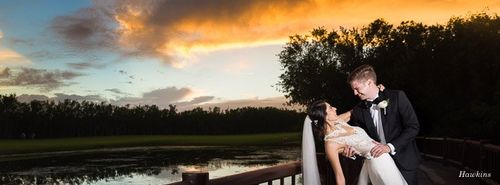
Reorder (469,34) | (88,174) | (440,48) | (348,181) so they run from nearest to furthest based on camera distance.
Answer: (348,181) → (88,174) → (469,34) → (440,48)

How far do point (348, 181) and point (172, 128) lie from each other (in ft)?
491

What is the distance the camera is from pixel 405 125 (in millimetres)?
5887

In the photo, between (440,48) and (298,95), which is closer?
(440,48)

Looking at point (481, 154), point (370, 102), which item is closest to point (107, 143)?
point (481, 154)

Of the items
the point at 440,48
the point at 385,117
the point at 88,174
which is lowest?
the point at 88,174

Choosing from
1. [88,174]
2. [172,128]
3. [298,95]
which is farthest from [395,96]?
[172,128]

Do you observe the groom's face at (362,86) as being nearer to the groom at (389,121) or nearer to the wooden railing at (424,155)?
the groom at (389,121)

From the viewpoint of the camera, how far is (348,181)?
32.3 feet

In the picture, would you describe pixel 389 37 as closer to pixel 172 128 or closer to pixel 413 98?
pixel 413 98

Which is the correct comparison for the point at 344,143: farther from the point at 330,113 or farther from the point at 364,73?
the point at 364,73

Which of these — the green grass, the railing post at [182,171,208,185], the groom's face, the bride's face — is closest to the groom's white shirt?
the groom's face

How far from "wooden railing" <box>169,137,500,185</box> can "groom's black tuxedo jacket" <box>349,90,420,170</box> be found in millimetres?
1258

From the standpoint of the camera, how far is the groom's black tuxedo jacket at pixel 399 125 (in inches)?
230

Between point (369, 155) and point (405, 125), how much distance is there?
45 centimetres
